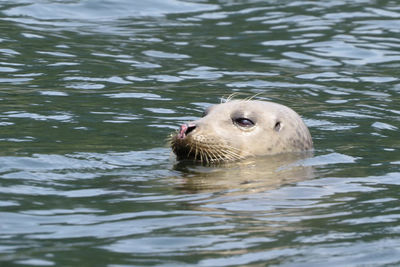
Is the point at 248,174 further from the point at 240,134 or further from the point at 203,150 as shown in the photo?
the point at 240,134

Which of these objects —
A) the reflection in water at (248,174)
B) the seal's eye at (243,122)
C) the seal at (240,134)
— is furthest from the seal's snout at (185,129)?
the seal's eye at (243,122)

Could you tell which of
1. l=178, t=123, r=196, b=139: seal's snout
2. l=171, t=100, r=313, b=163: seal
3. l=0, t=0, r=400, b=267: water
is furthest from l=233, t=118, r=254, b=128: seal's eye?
l=178, t=123, r=196, b=139: seal's snout

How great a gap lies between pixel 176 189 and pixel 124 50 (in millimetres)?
7331

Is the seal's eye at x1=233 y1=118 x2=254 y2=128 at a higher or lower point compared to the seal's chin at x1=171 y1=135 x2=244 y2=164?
higher

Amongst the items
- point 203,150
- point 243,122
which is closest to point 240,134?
point 243,122

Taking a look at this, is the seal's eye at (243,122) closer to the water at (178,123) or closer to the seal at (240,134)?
the seal at (240,134)

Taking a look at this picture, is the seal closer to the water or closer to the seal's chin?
the seal's chin

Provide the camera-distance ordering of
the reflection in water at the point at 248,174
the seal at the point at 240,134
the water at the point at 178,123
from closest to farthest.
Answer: the water at the point at 178,123 < the reflection in water at the point at 248,174 < the seal at the point at 240,134

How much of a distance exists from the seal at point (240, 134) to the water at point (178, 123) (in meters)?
0.19

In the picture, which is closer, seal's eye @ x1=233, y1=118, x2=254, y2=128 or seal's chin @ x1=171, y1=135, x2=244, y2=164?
seal's chin @ x1=171, y1=135, x2=244, y2=164

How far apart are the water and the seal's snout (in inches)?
12.2

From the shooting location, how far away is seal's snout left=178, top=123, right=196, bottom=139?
28.7 feet

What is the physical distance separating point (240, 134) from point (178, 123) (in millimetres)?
1730

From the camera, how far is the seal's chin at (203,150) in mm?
8844
